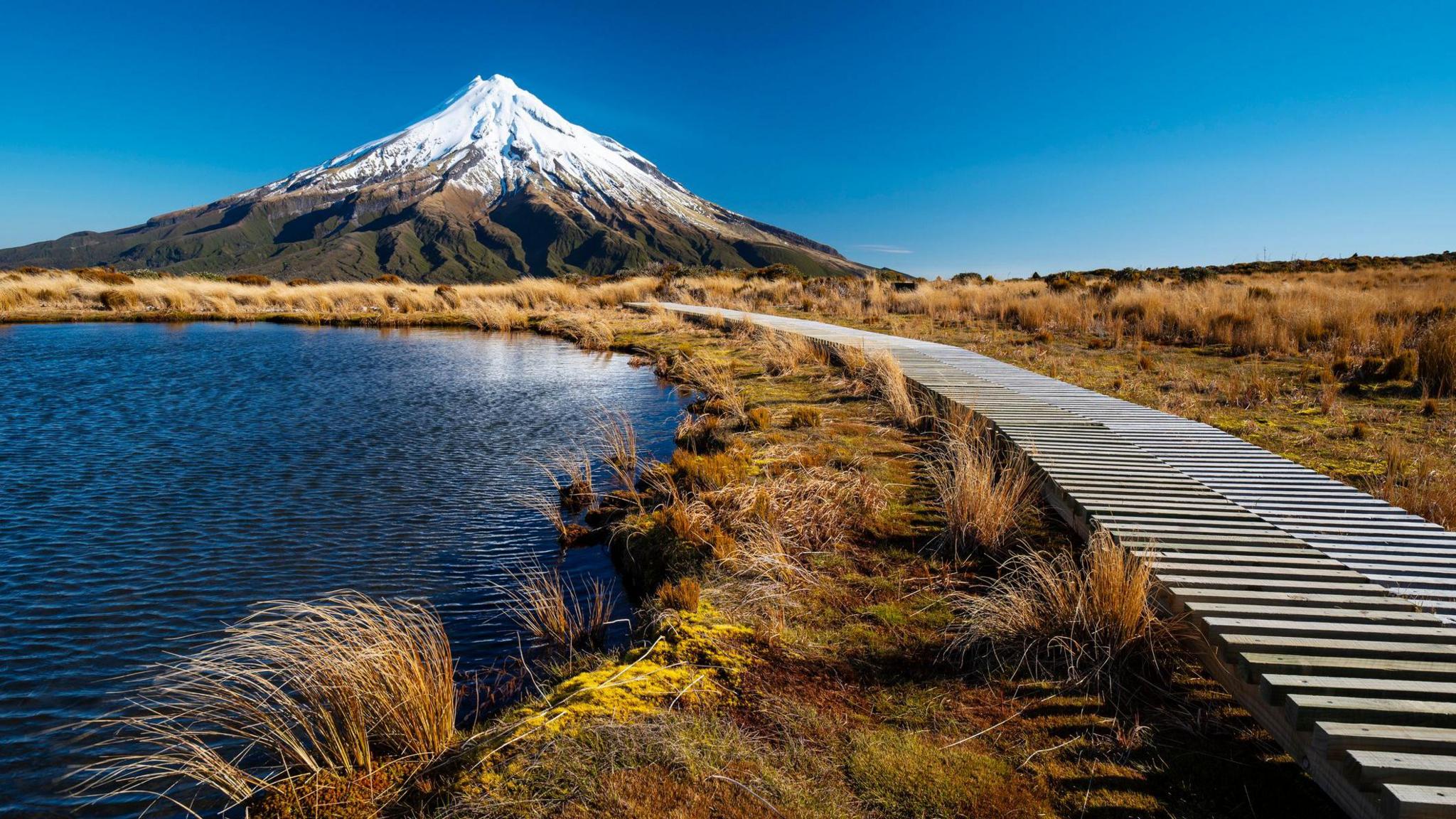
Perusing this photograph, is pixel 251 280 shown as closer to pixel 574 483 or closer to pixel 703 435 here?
pixel 703 435

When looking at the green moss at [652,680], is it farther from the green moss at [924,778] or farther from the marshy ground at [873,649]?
the green moss at [924,778]

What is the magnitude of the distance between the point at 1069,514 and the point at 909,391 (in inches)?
175

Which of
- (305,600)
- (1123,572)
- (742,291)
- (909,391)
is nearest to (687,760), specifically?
(1123,572)

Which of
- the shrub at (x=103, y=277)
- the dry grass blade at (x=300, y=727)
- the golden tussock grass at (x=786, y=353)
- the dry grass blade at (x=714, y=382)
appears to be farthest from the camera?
the shrub at (x=103, y=277)

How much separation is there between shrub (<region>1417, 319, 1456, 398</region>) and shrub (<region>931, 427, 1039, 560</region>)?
25.6ft

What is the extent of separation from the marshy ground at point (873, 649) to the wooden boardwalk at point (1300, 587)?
31 cm

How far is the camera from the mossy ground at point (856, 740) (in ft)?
7.91

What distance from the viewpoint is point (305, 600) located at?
4.58 metres

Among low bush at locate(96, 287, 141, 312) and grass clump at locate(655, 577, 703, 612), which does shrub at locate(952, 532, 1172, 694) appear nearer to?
grass clump at locate(655, 577, 703, 612)

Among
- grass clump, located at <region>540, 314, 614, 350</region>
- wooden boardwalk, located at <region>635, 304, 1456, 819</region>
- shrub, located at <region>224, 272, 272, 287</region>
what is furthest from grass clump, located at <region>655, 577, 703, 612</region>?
shrub, located at <region>224, 272, 272, 287</region>

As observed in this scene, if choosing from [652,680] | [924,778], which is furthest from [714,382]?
[924,778]

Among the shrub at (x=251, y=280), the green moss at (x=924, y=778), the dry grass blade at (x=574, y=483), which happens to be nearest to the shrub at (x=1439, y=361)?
the green moss at (x=924, y=778)

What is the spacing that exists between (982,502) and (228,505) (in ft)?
22.3

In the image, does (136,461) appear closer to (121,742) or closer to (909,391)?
(121,742)
